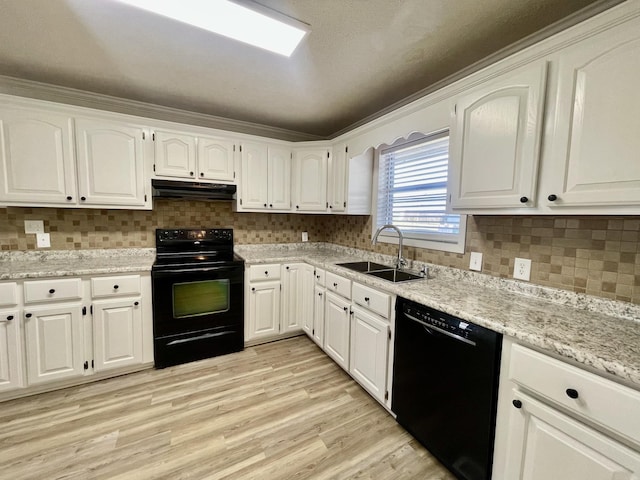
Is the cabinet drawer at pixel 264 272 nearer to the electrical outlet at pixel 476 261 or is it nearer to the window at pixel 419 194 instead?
the window at pixel 419 194

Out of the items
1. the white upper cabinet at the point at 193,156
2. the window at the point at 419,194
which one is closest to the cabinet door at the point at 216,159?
the white upper cabinet at the point at 193,156

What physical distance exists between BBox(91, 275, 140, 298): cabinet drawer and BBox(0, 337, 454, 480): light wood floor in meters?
0.72

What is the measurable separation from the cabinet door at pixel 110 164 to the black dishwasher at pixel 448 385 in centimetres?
240

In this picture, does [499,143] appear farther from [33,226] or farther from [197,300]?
[33,226]

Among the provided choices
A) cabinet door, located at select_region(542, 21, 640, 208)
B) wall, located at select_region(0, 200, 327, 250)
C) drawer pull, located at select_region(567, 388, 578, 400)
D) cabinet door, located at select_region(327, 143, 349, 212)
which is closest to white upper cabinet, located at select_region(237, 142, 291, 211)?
wall, located at select_region(0, 200, 327, 250)

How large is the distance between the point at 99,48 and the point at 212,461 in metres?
2.60

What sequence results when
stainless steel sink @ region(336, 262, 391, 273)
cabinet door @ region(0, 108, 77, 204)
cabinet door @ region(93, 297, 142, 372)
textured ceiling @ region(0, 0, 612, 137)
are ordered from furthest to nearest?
stainless steel sink @ region(336, 262, 391, 273), cabinet door @ region(93, 297, 142, 372), cabinet door @ region(0, 108, 77, 204), textured ceiling @ region(0, 0, 612, 137)

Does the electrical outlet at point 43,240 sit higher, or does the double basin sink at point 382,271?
the electrical outlet at point 43,240

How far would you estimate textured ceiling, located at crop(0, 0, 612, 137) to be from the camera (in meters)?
1.39

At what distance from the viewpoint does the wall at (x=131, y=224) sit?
7.39ft

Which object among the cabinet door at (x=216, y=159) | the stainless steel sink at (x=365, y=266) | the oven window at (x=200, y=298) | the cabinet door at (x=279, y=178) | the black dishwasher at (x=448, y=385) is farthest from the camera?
the cabinet door at (x=279, y=178)

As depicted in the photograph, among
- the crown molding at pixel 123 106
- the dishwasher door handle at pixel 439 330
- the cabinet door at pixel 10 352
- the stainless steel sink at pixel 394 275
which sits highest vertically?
the crown molding at pixel 123 106

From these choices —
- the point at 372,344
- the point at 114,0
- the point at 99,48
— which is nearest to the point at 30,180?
the point at 99,48

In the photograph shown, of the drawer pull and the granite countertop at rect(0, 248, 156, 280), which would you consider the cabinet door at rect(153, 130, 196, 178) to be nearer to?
the granite countertop at rect(0, 248, 156, 280)
